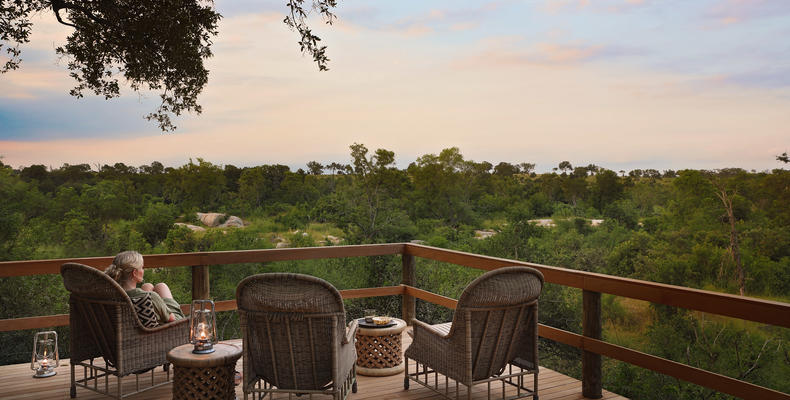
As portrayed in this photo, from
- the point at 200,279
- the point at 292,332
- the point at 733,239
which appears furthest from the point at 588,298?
the point at 733,239

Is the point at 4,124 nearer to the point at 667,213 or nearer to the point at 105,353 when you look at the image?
the point at 105,353

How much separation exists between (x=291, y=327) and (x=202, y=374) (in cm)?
59

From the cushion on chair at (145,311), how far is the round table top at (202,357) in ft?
1.31

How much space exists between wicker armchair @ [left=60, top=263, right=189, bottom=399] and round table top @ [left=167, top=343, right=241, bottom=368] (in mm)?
378

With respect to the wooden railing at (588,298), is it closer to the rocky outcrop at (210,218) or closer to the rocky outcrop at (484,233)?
the rocky outcrop at (210,218)

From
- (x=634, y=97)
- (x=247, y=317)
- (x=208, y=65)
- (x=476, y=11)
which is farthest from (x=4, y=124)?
(x=634, y=97)

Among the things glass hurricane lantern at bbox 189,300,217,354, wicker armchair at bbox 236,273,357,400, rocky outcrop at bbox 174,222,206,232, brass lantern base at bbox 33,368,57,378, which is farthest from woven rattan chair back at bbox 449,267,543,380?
rocky outcrop at bbox 174,222,206,232

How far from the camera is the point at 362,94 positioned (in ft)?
55.2

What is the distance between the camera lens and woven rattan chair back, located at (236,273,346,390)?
308 centimetres

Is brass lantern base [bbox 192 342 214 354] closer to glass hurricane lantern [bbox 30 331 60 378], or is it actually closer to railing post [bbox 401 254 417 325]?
glass hurricane lantern [bbox 30 331 60 378]

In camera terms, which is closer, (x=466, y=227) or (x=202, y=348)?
(x=202, y=348)

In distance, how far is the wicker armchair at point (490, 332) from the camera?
3.24 meters

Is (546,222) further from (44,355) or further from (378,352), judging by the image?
(44,355)

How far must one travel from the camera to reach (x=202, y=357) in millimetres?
3205
